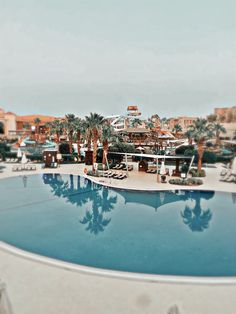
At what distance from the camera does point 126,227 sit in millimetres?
14469

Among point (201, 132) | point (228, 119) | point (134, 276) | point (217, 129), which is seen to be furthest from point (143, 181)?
point (134, 276)

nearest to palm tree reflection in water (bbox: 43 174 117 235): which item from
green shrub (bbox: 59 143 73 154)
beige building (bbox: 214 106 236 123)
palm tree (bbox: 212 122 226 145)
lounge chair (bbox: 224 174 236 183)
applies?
lounge chair (bbox: 224 174 236 183)

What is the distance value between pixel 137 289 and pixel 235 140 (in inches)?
1180

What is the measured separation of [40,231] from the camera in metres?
13.7

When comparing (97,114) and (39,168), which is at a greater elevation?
(97,114)

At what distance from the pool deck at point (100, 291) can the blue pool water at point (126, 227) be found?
0.96 m

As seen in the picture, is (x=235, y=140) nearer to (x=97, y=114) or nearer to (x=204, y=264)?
(x=97, y=114)

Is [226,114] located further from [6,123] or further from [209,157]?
[6,123]

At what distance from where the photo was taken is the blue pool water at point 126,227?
1055 centimetres

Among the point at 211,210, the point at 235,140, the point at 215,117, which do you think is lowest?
the point at 211,210

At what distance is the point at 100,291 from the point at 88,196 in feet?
44.8

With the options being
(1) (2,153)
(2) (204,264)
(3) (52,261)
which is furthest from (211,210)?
(1) (2,153)

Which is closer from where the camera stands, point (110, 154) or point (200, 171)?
point (200, 171)

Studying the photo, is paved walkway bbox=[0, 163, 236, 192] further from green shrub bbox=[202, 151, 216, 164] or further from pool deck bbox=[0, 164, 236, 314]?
pool deck bbox=[0, 164, 236, 314]
